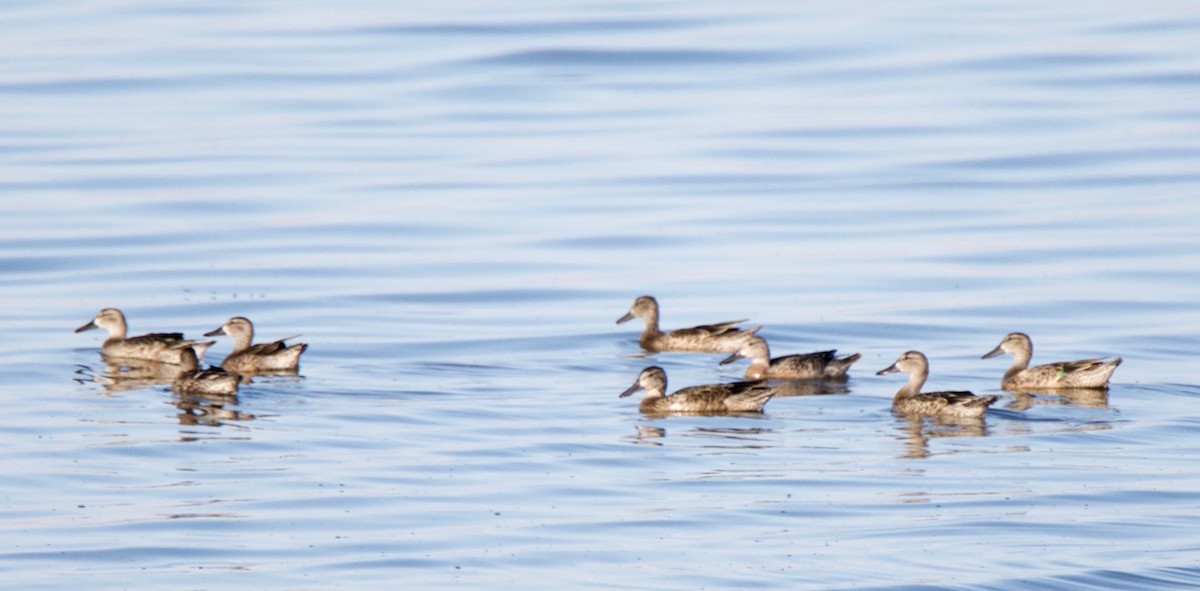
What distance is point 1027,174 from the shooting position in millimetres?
28344

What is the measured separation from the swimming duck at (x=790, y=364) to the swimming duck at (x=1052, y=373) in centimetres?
141

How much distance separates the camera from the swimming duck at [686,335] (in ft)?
62.2

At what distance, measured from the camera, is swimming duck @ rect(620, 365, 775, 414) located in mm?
15859

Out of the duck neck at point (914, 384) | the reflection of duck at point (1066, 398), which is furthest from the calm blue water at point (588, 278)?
the duck neck at point (914, 384)

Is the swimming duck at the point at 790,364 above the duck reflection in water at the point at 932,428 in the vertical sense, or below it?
above

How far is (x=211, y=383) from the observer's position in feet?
52.2

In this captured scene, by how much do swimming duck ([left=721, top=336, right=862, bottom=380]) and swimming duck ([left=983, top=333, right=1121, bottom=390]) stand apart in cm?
141

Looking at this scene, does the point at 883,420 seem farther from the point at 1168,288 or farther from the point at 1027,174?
the point at 1027,174

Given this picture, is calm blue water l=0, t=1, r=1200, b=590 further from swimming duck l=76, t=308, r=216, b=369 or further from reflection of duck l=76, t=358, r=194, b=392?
swimming duck l=76, t=308, r=216, b=369

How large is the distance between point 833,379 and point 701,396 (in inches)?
65.5

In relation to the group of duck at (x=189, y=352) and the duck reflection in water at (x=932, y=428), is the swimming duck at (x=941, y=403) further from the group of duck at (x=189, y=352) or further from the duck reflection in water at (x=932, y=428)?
the group of duck at (x=189, y=352)

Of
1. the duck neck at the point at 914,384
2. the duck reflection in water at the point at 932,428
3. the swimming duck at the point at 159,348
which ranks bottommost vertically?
the duck reflection in water at the point at 932,428

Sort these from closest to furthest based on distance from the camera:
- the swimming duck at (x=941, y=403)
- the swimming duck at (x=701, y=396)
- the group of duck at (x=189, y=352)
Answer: the swimming duck at (x=941, y=403), the swimming duck at (x=701, y=396), the group of duck at (x=189, y=352)

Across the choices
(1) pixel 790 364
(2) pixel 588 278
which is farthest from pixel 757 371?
(2) pixel 588 278
